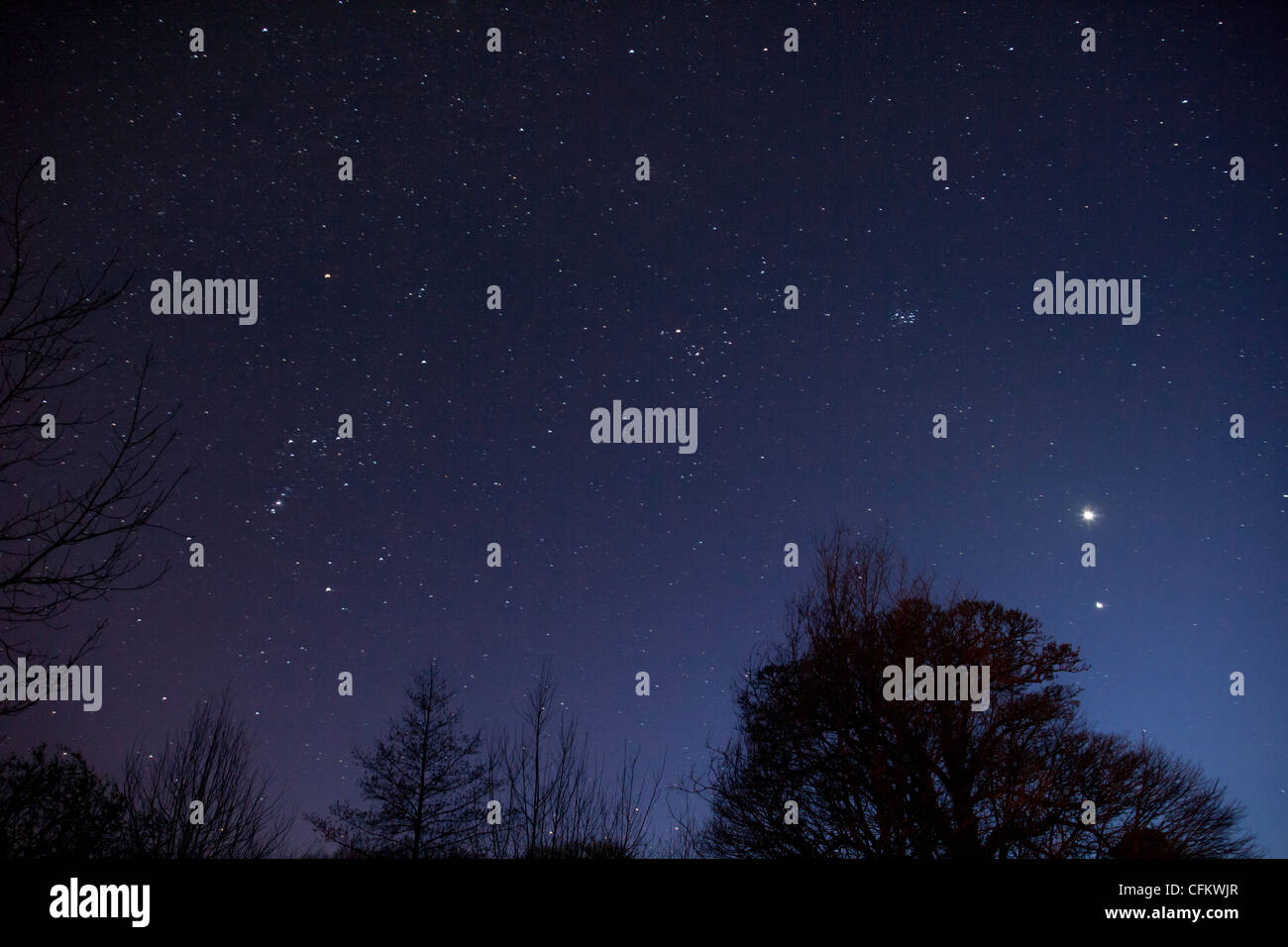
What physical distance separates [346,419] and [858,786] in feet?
38.9

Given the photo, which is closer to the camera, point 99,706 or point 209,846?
point 99,706

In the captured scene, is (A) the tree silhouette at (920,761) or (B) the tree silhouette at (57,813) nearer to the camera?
(B) the tree silhouette at (57,813)

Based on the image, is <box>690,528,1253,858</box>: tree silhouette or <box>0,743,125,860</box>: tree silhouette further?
<box>690,528,1253,858</box>: tree silhouette

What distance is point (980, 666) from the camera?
14078 millimetres

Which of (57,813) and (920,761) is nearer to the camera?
(57,813)
